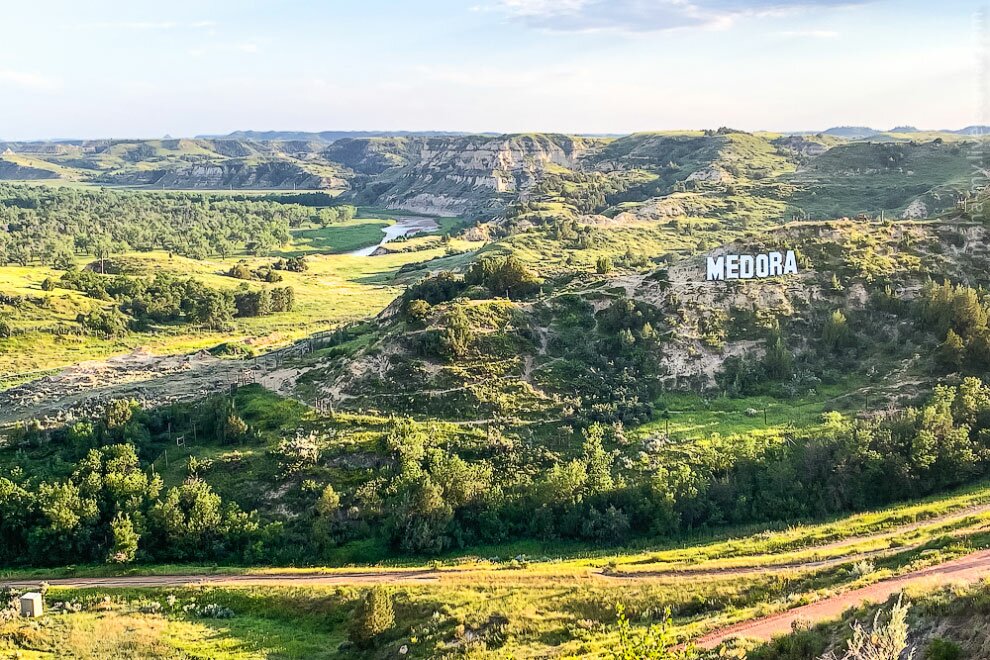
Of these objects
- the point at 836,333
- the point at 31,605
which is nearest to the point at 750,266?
the point at 836,333

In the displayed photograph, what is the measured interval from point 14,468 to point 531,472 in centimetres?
3344

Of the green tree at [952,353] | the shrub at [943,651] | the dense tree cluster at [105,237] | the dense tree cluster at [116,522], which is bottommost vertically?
the dense tree cluster at [116,522]

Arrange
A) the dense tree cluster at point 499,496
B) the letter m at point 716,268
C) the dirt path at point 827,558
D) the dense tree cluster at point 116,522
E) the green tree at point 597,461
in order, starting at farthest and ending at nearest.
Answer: the letter m at point 716,268
the green tree at point 597,461
the dense tree cluster at point 499,496
the dense tree cluster at point 116,522
the dirt path at point 827,558

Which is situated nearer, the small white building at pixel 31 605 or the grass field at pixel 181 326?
the small white building at pixel 31 605

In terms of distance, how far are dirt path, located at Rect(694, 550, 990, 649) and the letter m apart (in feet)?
131

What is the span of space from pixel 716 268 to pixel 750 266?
3.15 metres

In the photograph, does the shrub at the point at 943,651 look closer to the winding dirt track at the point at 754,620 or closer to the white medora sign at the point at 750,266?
the winding dirt track at the point at 754,620

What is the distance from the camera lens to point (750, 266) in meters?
66.8

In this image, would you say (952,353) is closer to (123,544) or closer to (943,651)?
(943,651)

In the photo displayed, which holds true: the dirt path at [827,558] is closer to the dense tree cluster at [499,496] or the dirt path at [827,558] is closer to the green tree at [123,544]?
the dense tree cluster at [499,496]

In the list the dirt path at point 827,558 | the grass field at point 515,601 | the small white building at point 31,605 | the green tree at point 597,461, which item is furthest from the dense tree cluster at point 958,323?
the small white building at point 31,605

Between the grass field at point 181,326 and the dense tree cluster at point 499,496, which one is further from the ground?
the grass field at point 181,326

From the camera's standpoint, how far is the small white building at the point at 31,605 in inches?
1345

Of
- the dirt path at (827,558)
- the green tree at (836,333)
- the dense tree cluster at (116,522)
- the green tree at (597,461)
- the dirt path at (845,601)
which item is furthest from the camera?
the green tree at (836,333)
